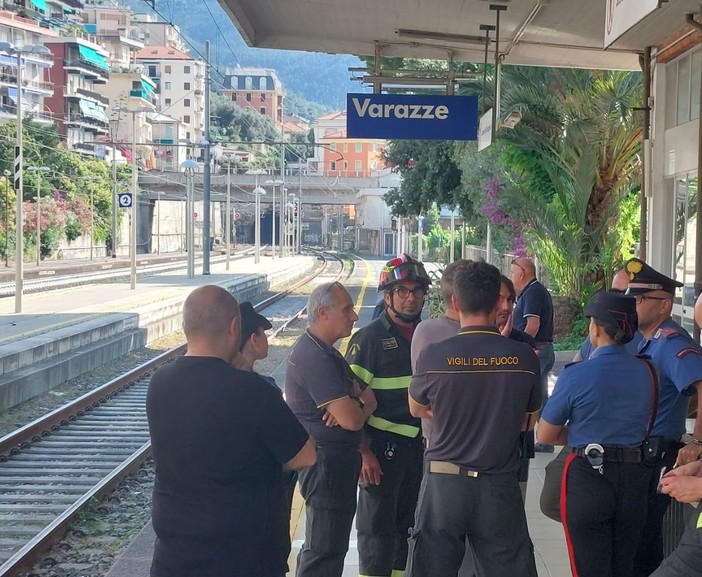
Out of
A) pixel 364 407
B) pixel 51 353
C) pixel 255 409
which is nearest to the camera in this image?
pixel 255 409

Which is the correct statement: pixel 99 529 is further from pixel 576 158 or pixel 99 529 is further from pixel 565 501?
pixel 576 158

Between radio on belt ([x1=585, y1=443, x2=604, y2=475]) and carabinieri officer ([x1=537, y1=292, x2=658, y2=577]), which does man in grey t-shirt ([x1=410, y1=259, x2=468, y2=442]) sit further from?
radio on belt ([x1=585, y1=443, x2=604, y2=475])

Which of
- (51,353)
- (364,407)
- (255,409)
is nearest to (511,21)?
(364,407)

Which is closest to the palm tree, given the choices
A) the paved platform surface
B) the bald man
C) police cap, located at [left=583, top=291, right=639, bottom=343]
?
the paved platform surface

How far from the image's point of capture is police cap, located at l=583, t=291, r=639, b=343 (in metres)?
4.62

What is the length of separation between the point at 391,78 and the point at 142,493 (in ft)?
18.7

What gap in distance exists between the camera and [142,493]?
985 cm

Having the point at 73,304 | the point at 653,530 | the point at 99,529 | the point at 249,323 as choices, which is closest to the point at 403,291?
the point at 249,323

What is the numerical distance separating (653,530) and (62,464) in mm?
7459

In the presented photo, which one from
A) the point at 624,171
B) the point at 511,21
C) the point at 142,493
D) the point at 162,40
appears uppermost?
the point at 162,40

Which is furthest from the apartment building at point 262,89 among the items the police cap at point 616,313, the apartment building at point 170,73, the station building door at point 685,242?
the police cap at point 616,313

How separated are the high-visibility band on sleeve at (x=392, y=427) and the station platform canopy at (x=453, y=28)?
4818 mm

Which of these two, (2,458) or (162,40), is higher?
(162,40)

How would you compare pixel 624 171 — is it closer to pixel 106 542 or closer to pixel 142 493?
pixel 142 493
